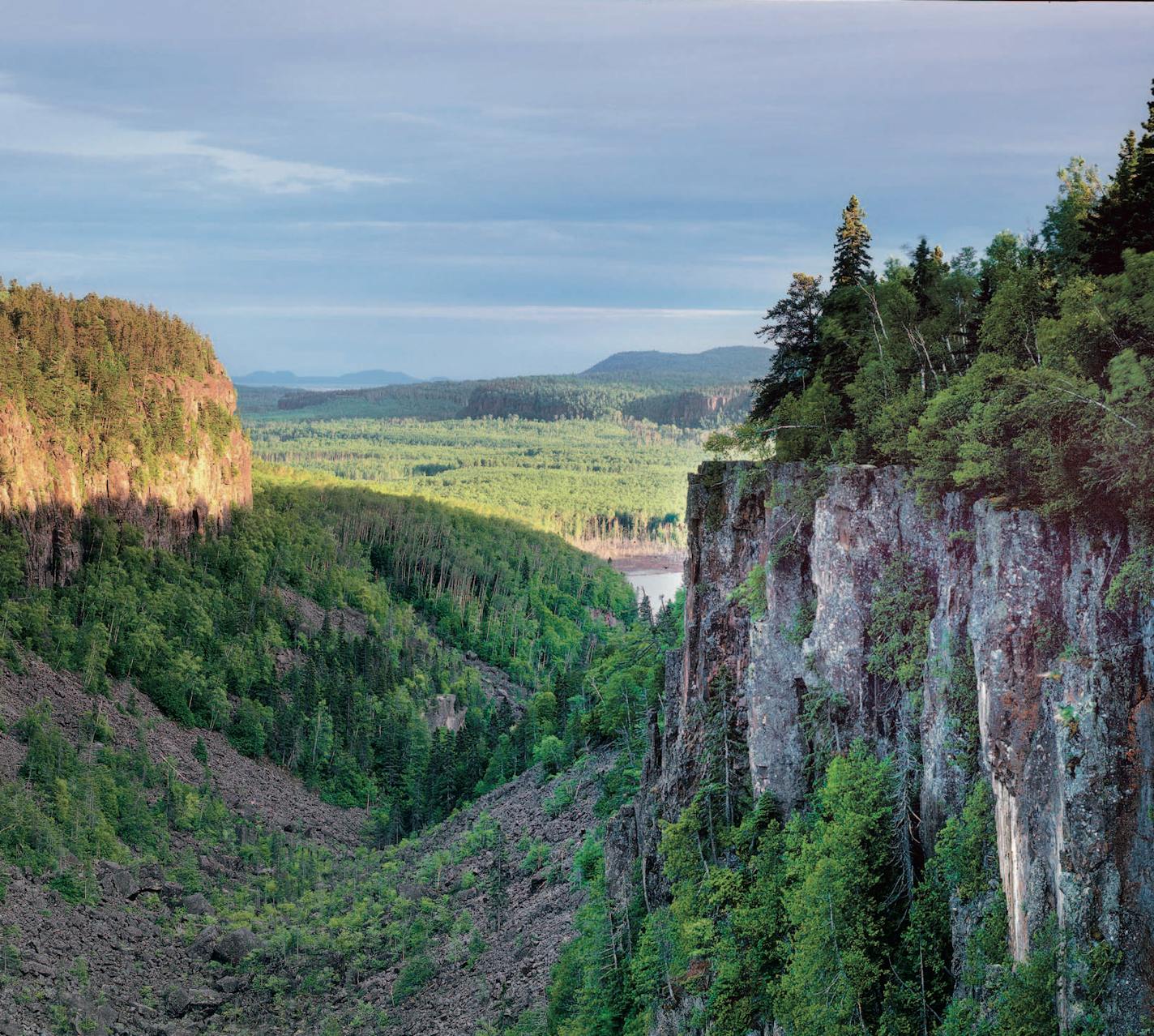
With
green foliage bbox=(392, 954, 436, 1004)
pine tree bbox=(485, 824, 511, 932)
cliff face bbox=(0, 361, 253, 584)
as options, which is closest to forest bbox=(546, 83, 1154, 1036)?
pine tree bbox=(485, 824, 511, 932)

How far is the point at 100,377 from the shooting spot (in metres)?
107

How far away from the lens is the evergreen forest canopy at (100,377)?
328 ft

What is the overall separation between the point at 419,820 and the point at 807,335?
50053mm

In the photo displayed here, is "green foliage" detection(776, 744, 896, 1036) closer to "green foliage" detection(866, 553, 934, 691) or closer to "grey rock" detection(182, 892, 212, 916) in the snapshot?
"green foliage" detection(866, 553, 934, 691)

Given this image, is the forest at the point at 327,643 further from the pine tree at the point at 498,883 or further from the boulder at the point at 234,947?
the boulder at the point at 234,947

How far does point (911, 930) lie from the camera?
103 feet

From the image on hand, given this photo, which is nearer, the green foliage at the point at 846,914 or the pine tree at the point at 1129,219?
the green foliage at the point at 846,914

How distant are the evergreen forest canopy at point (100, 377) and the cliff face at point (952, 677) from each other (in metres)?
66.7

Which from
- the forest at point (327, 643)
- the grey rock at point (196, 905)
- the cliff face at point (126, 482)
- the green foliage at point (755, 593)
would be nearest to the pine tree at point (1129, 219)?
the green foliage at point (755, 593)

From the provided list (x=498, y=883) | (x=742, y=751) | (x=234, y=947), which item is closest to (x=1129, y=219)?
(x=742, y=751)

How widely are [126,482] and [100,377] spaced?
29.6ft

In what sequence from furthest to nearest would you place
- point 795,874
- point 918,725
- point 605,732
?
1. point 605,732
2. point 795,874
3. point 918,725

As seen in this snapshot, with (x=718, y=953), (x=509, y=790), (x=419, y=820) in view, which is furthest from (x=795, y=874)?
(x=419, y=820)

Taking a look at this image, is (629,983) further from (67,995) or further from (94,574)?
(94,574)
